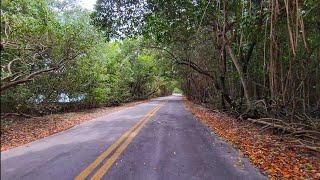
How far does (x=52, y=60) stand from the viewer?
657 centimetres

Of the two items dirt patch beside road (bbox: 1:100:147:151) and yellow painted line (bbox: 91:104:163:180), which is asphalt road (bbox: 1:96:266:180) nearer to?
yellow painted line (bbox: 91:104:163:180)

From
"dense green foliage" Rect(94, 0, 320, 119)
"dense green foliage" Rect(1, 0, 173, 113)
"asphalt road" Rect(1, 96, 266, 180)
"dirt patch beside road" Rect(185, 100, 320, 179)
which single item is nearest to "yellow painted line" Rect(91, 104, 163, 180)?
"asphalt road" Rect(1, 96, 266, 180)

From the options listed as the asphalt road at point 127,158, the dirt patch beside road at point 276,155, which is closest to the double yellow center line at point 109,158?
the asphalt road at point 127,158

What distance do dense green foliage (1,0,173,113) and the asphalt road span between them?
1.01 m

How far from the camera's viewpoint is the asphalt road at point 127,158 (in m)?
6.36

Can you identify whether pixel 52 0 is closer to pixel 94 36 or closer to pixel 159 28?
pixel 94 36

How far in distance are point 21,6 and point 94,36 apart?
6.27 m

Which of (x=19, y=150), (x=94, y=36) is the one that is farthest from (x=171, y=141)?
(x=94, y=36)

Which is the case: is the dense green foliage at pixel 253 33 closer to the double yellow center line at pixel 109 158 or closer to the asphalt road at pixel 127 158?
the asphalt road at pixel 127 158

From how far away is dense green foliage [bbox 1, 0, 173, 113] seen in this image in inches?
146

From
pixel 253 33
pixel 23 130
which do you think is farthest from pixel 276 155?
pixel 23 130

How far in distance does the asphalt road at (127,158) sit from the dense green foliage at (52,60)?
39.9 inches

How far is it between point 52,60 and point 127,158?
263 cm

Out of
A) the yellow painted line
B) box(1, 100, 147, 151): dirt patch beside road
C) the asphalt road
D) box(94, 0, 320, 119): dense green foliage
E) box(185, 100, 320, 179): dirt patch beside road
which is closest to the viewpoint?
box(1, 100, 147, 151): dirt patch beside road
